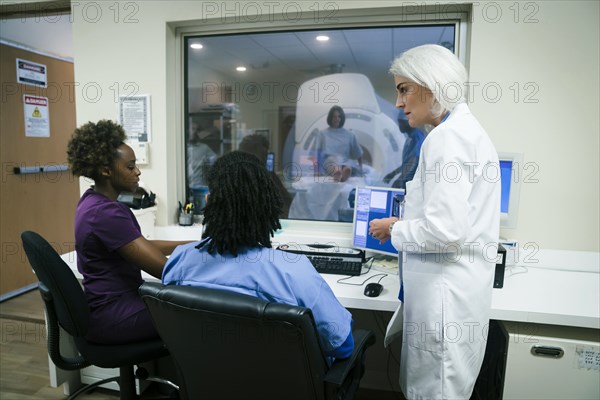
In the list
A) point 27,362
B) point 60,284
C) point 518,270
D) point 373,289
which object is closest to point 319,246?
point 373,289

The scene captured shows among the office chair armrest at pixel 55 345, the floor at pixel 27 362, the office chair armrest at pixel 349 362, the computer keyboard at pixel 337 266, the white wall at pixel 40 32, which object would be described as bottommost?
the floor at pixel 27 362

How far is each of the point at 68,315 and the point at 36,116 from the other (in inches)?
98.9

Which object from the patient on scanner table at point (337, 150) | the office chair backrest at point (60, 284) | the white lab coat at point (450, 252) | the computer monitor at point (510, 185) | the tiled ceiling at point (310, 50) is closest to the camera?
the white lab coat at point (450, 252)

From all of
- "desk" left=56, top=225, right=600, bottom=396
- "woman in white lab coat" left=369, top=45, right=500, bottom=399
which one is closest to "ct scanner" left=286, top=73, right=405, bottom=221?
"desk" left=56, top=225, right=600, bottom=396

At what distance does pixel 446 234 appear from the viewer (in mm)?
1174

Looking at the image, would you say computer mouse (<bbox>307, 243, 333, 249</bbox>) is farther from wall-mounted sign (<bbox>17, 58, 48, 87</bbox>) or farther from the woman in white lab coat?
wall-mounted sign (<bbox>17, 58, 48, 87</bbox>)

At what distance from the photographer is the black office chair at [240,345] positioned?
0.92 meters

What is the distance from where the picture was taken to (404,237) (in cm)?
127

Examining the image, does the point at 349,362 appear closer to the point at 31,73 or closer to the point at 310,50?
the point at 310,50

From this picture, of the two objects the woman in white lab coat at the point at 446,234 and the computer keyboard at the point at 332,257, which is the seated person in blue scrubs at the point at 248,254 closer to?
the woman in white lab coat at the point at 446,234

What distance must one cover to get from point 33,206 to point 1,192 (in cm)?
32

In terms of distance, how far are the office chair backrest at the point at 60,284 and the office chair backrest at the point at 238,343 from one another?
505mm

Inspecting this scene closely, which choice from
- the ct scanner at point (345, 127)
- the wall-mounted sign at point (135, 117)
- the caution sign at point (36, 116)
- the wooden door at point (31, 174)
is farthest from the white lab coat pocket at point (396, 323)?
the caution sign at point (36, 116)

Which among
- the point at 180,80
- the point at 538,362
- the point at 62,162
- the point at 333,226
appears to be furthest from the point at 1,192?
the point at 538,362
